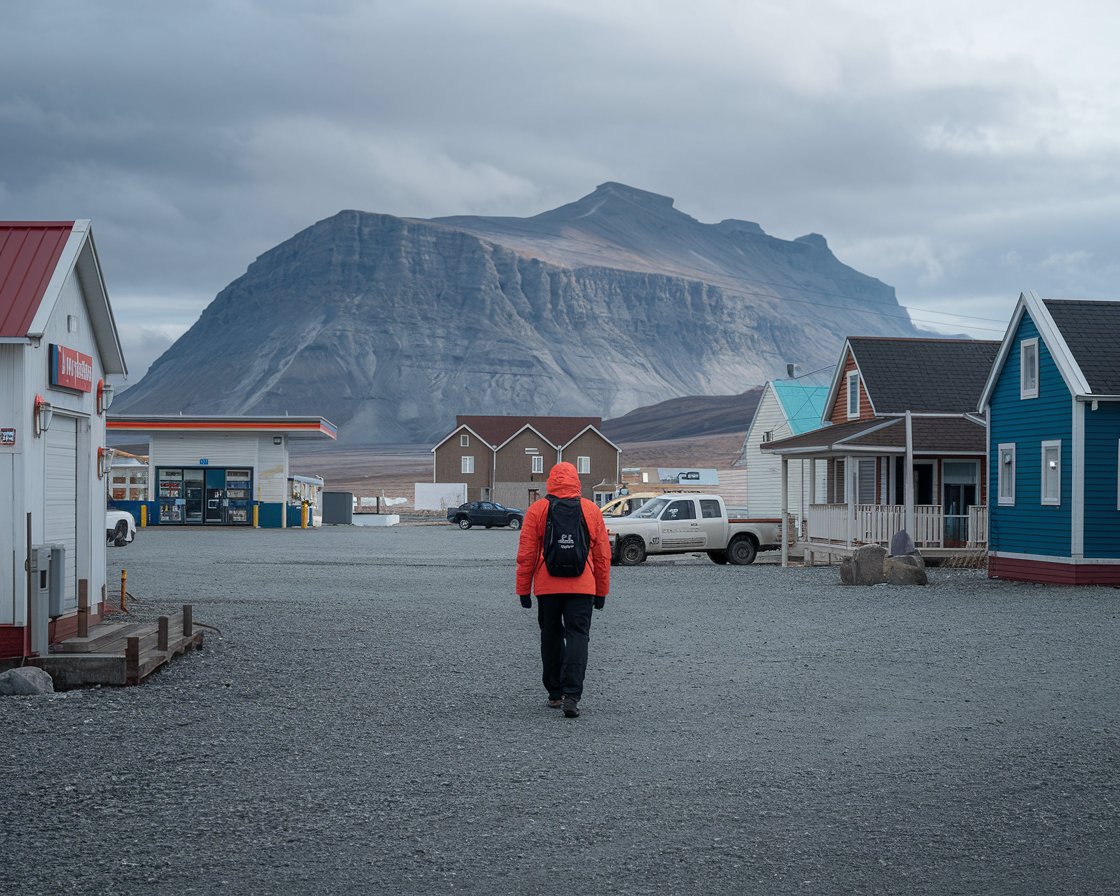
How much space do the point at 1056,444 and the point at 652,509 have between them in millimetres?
10690

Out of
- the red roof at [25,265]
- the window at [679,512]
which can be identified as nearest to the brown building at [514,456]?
the window at [679,512]

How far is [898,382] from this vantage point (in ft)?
116

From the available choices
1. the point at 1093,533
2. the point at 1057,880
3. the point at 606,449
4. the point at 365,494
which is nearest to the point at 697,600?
the point at 1093,533

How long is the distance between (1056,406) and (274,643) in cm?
1704

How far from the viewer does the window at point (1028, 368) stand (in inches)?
1045

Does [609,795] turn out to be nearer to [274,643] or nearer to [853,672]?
[853,672]

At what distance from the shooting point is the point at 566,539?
995cm

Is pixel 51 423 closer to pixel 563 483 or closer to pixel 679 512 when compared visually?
pixel 563 483

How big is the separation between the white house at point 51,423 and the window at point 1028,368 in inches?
725

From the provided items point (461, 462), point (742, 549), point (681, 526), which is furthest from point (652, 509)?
point (461, 462)

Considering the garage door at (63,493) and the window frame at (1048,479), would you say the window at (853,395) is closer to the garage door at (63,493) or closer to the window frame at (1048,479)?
the window frame at (1048,479)

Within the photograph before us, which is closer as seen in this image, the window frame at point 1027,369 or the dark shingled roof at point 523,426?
the window frame at point 1027,369

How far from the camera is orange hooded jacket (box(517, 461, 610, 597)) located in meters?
10.0

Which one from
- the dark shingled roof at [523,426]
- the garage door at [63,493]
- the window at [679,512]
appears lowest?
the window at [679,512]
